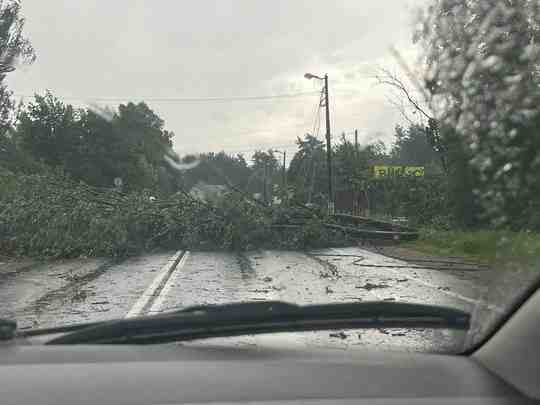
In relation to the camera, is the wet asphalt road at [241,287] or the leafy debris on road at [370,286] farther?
the leafy debris on road at [370,286]

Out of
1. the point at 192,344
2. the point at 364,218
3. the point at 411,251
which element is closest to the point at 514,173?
the point at 192,344

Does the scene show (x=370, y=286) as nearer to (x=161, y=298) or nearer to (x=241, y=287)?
(x=241, y=287)

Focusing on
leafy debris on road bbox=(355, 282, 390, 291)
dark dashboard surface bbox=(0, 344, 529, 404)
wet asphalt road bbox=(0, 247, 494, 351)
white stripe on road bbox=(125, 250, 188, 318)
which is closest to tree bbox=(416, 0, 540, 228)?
wet asphalt road bbox=(0, 247, 494, 351)

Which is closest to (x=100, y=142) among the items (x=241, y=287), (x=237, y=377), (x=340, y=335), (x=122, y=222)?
(x=122, y=222)

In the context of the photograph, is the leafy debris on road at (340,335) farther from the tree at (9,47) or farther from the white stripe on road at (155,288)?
the tree at (9,47)

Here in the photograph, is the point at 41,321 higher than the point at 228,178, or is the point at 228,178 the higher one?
the point at 228,178

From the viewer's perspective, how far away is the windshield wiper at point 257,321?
252cm

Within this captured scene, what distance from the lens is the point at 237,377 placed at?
79.0 inches

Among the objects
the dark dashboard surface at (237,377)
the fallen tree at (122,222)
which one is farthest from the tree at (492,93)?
the fallen tree at (122,222)

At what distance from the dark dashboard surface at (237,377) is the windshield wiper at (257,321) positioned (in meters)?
0.14

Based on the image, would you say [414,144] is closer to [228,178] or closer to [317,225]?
[228,178]

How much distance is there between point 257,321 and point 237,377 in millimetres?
577

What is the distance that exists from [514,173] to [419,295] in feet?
14.9

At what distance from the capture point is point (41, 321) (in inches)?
214
